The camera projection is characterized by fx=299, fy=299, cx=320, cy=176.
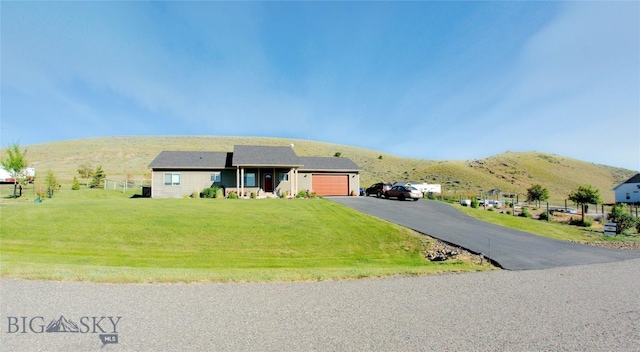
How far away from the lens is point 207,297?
5633 millimetres

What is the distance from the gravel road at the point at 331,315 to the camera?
13.0ft

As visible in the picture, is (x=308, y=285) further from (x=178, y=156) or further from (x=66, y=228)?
(x=178, y=156)

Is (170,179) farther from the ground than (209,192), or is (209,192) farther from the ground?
(170,179)

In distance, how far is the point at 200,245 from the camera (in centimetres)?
1261

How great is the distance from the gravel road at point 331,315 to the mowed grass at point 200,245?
3.58 ft

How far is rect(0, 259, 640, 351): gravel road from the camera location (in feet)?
13.0

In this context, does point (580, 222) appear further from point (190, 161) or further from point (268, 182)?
point (190, 161)

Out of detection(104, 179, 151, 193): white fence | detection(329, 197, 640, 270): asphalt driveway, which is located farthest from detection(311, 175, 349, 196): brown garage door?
detection(104, 179, 151, 193): white fence

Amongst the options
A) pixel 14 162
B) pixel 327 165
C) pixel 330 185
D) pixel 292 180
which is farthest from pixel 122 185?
pixel 330 185

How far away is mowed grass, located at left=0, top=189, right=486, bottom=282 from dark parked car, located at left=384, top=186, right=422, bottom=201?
33.6 ft

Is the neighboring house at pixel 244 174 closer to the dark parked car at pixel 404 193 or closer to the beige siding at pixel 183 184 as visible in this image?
the beige siding at pixel 183 184

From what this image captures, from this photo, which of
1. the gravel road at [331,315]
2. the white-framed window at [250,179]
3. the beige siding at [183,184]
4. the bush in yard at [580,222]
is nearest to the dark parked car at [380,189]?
the white-framed window at [250,179]

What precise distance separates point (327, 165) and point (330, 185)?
237cm

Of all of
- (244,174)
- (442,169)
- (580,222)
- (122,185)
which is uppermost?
(442,169)
